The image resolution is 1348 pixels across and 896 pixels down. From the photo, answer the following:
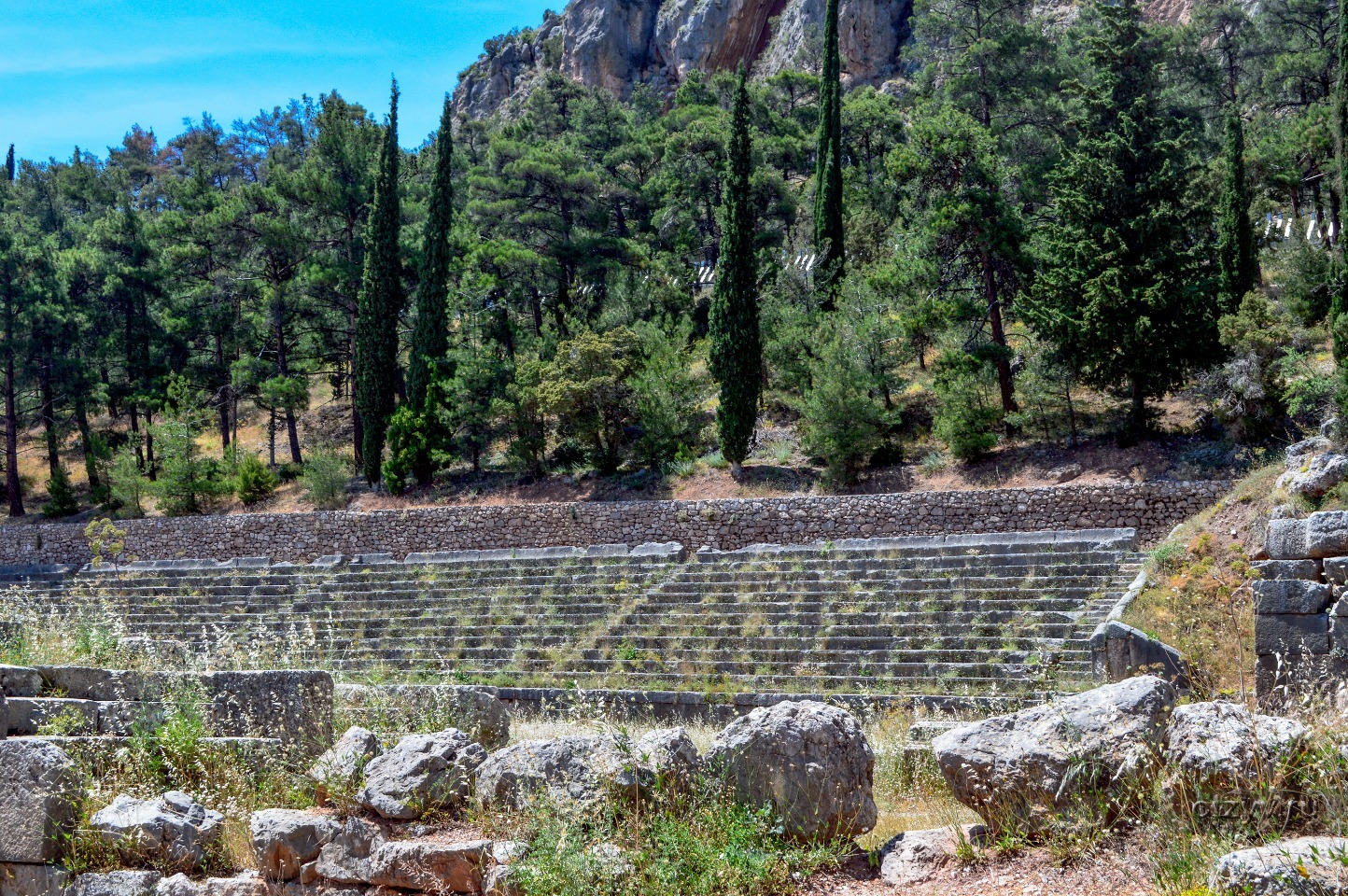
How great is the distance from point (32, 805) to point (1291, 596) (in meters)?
7.84

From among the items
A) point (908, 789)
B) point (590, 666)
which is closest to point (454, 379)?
point (590, 666)

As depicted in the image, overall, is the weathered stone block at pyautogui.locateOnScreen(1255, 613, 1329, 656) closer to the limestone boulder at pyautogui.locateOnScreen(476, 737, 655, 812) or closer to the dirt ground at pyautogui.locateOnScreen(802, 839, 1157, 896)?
the dirt ground at pyautogui.locateOnScreen(802, 839, 1157, 896)

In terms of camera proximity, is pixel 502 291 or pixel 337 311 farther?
pixel 337 311

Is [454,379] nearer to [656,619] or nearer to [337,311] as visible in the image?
[337,311]

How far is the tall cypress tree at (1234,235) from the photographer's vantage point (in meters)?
23.7

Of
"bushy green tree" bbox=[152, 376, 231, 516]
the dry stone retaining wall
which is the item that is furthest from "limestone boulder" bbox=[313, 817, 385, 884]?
"bushy green tree" bbox=[152, 376, 231, 516]

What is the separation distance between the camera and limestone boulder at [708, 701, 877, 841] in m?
4.95

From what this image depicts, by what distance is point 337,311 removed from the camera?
39.0 m

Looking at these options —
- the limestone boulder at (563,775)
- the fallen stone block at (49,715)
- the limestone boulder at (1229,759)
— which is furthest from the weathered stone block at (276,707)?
the limestone boulder at (1229,759)

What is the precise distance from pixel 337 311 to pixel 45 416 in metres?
11.9

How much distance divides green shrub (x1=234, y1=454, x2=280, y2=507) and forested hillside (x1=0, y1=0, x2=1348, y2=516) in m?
0.13

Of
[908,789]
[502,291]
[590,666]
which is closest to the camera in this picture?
[908,789]

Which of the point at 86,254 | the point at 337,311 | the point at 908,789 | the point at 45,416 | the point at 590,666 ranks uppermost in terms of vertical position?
the point at 86,254

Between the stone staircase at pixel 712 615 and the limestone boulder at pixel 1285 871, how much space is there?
24.7 feet
